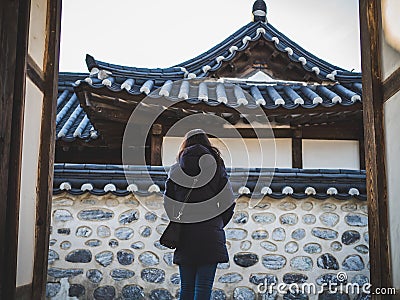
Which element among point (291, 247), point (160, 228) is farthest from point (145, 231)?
point (291, 247)

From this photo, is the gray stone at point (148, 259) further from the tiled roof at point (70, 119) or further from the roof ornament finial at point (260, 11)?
the roof ornament finial at point (260, 11)

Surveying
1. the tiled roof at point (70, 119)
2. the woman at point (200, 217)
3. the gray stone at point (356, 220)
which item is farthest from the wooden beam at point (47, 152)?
the tiled roof at point (70, 119)

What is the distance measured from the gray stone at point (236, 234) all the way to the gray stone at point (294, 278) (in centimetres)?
57

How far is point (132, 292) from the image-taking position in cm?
595

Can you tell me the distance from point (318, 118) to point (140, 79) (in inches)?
85.2

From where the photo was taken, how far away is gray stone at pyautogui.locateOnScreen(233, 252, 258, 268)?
606cm

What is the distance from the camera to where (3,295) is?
2.77 m

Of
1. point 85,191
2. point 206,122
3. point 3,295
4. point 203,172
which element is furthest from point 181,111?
point 3,295

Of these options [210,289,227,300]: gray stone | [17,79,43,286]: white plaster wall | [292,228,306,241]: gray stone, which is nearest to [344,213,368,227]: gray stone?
[292,228,306,241]: gray stone

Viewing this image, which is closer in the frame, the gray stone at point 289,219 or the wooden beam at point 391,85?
the wooden beam at point 391,85

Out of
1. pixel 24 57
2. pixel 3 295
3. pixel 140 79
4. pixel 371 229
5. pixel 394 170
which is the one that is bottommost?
pixel 3 295

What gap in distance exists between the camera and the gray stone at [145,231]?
6.07 m

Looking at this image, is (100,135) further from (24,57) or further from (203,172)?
(24,57)

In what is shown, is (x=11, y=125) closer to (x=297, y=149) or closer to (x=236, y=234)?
(x=236, y=234)
